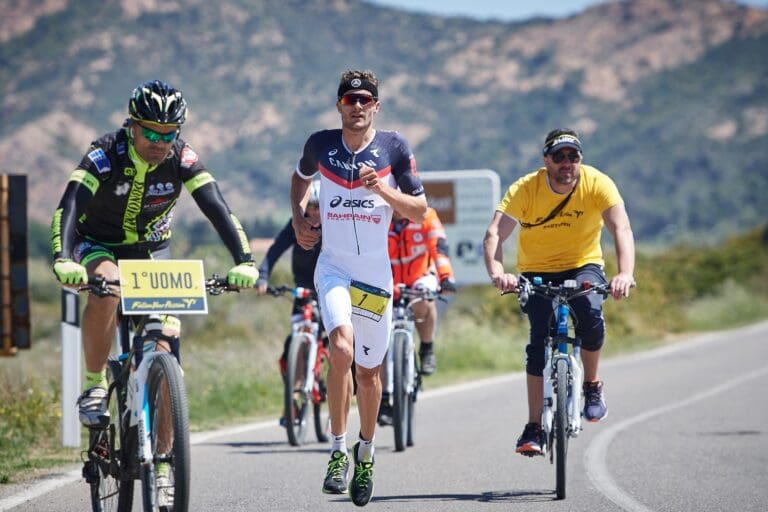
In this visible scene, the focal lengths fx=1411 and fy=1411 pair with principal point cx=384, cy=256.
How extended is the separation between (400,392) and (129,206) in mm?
4079

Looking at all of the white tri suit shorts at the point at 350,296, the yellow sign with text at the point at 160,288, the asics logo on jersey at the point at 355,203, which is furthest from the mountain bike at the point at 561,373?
the yellow sign with text at the point at 160,288

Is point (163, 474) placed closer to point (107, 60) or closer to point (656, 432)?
point (656, 432)

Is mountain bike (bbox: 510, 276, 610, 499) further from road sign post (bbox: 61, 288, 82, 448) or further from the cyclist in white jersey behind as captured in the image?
road sign post (bbox: 61, 288, 82, 448)

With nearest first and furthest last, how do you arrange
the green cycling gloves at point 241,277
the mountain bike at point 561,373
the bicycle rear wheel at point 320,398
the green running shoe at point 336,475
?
the green cycling gloves at point 241,277
the green running shoe at point 336,475
the mountain bike at point 561,373
the bicycle rear wheel at point 320,398

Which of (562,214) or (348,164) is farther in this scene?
(562,214)

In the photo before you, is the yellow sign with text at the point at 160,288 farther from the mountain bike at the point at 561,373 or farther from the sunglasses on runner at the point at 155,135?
the mountain bike at the point at 561,373

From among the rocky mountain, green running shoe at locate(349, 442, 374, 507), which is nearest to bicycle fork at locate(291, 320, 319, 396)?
green running shoe at locate(349, 442, 374, 507)

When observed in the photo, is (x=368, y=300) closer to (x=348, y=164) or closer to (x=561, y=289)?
(x=348, y=164)

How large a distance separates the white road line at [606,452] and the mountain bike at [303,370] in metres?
2.21

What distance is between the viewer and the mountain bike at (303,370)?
11070 millimetres

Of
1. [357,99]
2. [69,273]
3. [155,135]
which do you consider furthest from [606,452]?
[69,273]

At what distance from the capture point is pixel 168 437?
6.16 meters

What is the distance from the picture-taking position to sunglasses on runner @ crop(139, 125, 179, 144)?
6793mm

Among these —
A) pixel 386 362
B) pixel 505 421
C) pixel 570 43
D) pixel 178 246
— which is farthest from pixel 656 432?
pixel 570 43
